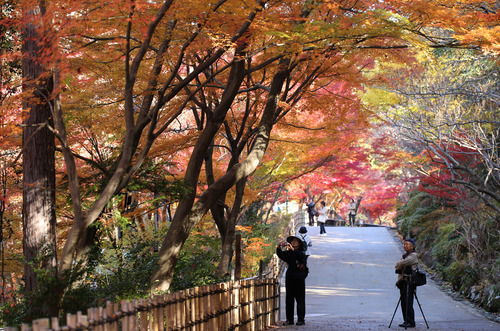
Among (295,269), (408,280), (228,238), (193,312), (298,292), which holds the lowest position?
(298,292)

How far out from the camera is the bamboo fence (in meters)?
4.83

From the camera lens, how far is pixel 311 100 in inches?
591

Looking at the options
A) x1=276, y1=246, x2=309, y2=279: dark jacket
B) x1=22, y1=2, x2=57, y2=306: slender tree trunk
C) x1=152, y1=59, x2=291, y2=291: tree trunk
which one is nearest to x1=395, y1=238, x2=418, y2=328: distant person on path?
x1=276, y1=246, x2=309, y2=279: dark jacket

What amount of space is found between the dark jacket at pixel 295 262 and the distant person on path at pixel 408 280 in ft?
6.00

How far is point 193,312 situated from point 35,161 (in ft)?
11.5

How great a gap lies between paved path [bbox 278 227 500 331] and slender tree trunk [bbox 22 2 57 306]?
491 centimetres

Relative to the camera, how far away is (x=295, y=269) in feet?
37.3

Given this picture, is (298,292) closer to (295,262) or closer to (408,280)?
(295,262)

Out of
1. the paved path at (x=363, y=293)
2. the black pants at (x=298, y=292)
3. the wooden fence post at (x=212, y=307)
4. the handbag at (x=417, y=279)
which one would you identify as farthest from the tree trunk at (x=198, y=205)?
the handbag at (x=417, y=279)

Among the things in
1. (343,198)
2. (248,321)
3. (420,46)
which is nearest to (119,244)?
(248,321)

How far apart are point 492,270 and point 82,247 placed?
34.4 feet

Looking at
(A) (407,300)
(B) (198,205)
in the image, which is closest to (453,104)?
(A) (407,300)

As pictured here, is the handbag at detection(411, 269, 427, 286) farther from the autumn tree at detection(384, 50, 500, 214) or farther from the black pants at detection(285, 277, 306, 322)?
the autumn tree at detection(384, 50, 500, 214)

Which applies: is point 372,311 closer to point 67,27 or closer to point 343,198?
point 67,27
